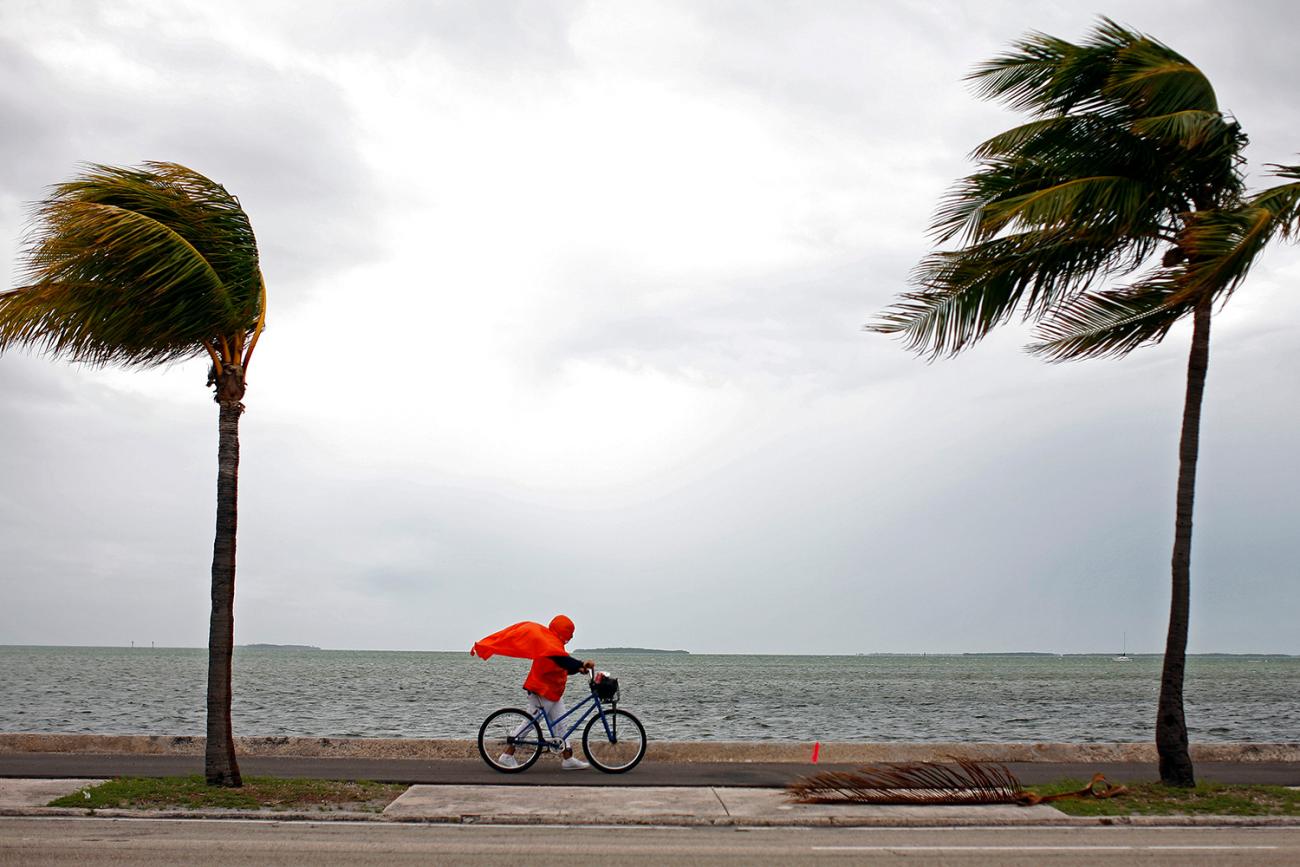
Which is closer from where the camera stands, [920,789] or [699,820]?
[699,820]

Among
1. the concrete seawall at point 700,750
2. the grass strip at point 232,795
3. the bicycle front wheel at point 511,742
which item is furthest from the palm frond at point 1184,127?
the grass strip at point 232,795

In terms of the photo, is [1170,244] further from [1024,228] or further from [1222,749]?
[1222,749]

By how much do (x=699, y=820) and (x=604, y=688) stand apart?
3.10 meters

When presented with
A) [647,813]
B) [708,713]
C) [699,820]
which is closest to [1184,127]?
[699,820]

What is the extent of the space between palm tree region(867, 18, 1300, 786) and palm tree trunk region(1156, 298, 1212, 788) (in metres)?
0.01

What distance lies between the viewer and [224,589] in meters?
11.4

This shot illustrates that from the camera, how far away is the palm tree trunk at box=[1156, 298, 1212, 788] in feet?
37.9

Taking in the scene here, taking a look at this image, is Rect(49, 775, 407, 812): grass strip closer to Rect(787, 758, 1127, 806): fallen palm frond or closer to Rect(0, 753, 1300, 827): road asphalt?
Rect(0, 753, 1300, 827): road asphalt

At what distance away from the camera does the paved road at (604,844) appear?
27.4 feet

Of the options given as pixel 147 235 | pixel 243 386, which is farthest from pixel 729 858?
pixel 147 235

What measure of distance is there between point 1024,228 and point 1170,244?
1675mm

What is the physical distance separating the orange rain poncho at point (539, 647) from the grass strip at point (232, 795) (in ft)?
5.92

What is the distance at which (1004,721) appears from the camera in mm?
41438

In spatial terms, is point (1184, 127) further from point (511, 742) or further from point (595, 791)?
point (511, 742)
